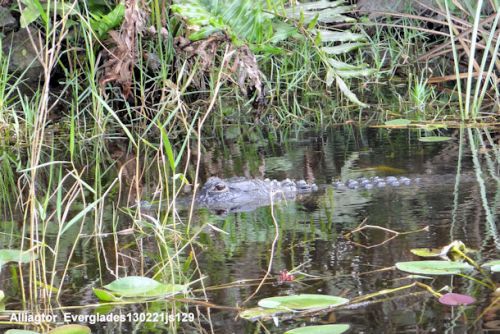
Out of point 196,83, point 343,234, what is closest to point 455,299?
point 343,234

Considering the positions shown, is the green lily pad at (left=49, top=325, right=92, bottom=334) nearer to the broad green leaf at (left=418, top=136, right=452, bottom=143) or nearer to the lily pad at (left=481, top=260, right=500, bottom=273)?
the lily pad at (left=481, top=260, right=500, bottom=273)

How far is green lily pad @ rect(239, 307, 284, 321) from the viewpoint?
2.45 m

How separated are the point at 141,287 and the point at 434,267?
0.90 m

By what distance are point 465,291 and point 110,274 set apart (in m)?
1.16

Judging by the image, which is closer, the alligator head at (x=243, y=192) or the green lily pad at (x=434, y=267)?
the green lily pad at (x=434, y=267)

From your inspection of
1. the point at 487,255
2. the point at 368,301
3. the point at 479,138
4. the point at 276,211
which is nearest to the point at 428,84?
the point at 479,138

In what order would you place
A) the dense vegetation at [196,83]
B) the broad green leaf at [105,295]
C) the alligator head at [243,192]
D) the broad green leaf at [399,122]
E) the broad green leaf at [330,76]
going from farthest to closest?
the broad green leaf at [399,122] < the broad green leaf at [330,76] < the dense vegetation at [196,83] < the alligator head at [243,192] < the broad green leaf at [105,295]

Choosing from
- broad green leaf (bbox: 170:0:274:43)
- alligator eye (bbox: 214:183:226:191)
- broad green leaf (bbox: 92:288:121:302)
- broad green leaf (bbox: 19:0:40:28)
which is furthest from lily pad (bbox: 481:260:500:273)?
broad green leaf (bbox: 19:0:40:28)

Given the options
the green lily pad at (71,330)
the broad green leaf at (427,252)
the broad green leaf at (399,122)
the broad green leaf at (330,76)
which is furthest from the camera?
the broad green leaf at (399,122)

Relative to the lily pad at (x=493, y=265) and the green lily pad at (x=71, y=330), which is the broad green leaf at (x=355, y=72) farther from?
the green lily pad at (x=71, y=330)

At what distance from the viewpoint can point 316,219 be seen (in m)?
3.71

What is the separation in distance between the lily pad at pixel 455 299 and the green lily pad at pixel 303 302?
27 centimetres

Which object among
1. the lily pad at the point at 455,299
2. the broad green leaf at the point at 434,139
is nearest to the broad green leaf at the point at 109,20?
the broad green leaf at the point at 434,139

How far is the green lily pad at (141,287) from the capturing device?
2678 millimetres
